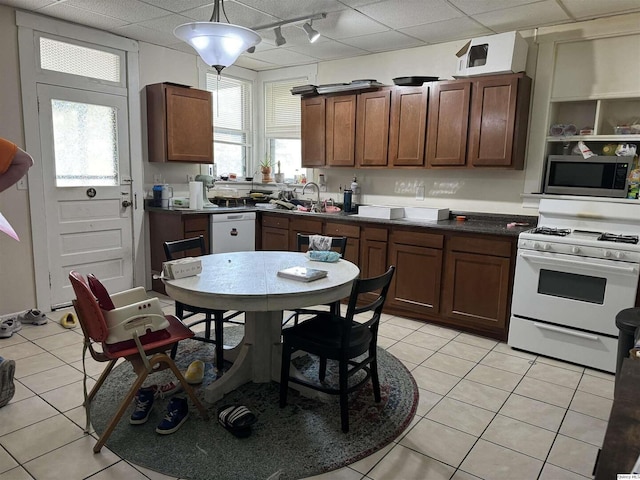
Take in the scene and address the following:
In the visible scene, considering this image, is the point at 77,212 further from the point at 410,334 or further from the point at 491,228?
the point at 491,228

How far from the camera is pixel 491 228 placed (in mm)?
3670

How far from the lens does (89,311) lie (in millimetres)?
2035

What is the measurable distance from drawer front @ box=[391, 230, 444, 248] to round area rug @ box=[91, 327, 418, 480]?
1.40 meters

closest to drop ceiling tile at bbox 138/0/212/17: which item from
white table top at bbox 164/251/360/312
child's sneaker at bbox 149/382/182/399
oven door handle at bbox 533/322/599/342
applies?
white table top at bbox 164/251/360/312

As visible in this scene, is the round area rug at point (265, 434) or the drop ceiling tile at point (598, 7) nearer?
the round area rug at point (265, 434)

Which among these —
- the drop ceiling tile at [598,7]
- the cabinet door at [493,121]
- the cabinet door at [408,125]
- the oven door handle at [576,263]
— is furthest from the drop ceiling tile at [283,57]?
the oven door handle at [576,263]

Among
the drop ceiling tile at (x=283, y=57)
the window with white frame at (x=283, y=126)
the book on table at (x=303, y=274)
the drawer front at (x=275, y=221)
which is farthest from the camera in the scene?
the window with white frame at (x=283, y=126)

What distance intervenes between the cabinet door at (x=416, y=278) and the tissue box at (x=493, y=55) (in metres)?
1.59

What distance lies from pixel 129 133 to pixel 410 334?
3381 mm

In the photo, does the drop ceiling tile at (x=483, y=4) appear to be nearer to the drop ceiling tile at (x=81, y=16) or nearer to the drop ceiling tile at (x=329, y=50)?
the drop ceiling tile at (x=329, y=50)

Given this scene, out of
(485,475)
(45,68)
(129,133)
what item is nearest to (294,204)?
(129,133)

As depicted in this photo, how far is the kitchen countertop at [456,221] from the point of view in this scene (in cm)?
365

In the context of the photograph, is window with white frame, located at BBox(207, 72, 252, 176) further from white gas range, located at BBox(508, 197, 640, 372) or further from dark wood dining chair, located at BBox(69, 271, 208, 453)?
white gas range, located at BBox(508, 197, 640, 372)

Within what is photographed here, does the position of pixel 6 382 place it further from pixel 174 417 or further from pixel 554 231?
pixel 554 231
